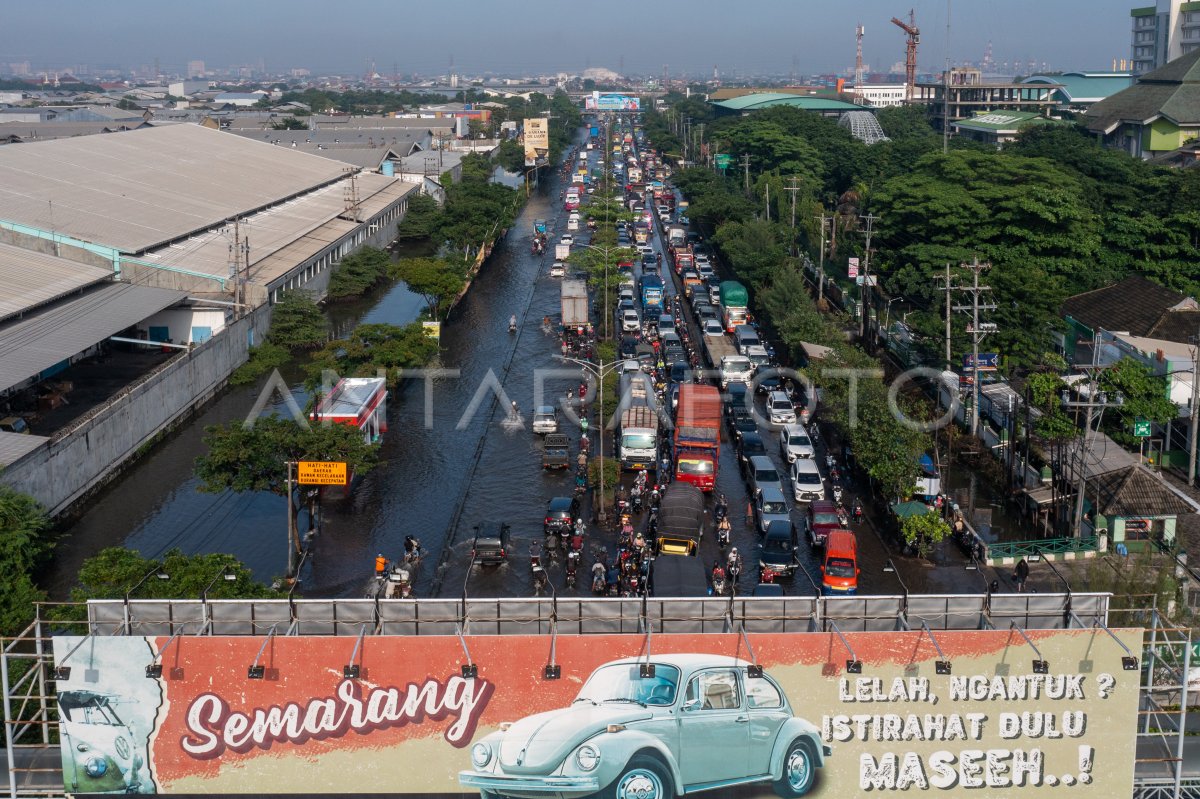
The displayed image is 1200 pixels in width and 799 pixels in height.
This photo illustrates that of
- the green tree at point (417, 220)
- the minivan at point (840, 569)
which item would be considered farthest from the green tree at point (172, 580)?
the green tree at point (417, 220)

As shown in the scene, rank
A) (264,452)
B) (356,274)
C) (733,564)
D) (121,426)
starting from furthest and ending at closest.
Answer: (356,274) < (121,426) < (264,452) < (733,564)

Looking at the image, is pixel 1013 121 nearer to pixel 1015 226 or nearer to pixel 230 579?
pixel 1015 226

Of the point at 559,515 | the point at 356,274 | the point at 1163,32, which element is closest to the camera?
the point at 559,515

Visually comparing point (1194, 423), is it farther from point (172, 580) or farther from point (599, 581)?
point (172, 580)

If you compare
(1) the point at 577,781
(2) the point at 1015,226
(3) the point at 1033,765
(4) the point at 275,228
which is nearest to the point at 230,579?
(1) the point at 577,781

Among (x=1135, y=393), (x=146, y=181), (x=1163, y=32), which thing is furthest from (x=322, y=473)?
(x=1163, y=32)

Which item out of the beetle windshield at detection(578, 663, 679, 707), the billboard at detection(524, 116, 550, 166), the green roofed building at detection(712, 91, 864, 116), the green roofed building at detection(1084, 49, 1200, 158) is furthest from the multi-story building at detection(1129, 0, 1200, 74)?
the beetle windshield at detection(578, 663, 679, 707)
